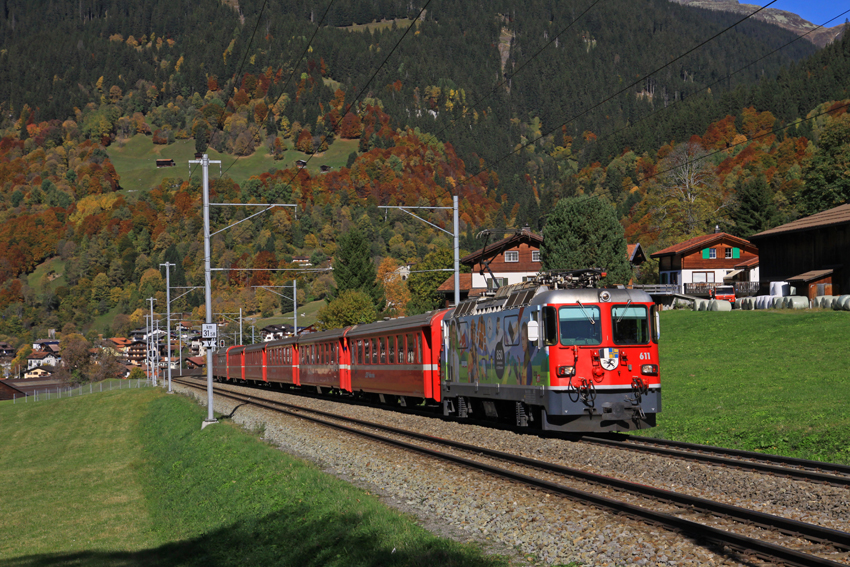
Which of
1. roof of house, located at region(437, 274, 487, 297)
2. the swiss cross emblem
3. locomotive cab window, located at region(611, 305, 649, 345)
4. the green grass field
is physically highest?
roof of house, located at region(437, 274, 487, 297)

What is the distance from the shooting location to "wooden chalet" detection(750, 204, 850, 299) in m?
56.3

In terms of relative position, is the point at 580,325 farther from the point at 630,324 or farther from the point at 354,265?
the point at 354,265

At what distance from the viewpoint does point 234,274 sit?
193625 millimetres

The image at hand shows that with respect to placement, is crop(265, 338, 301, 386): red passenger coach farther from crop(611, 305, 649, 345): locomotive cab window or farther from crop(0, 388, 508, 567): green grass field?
crop(611, 305, 649, 345): locomotive cab window

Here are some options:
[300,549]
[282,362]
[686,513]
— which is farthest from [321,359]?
[686,513]

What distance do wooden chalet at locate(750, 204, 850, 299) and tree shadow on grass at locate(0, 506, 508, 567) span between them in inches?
1965

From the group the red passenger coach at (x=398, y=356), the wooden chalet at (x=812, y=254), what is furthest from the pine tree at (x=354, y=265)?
the red passenger coach at (x=398, y=356)

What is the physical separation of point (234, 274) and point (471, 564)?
189269mm

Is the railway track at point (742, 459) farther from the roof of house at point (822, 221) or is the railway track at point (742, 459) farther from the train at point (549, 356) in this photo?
the roof of house at point (822, 221)

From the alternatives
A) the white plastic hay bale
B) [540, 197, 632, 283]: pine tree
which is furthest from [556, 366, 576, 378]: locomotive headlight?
[540, 197, 632, 283]: pine tree

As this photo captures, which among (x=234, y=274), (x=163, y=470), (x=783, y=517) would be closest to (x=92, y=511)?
(x=163, y=470)

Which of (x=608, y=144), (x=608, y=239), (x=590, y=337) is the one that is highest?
(x=608, y=144)

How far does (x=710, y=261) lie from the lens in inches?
3848

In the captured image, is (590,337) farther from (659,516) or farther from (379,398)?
(379,398)
